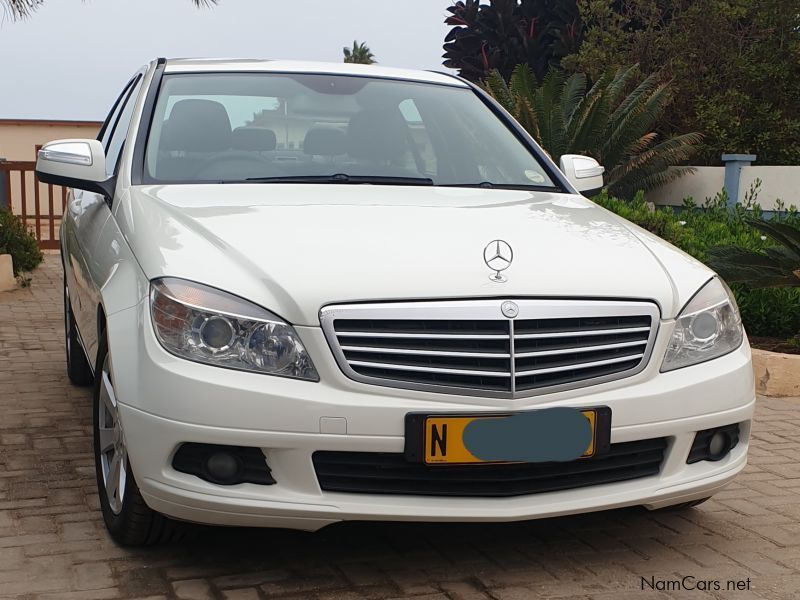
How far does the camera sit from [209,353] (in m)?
2.97

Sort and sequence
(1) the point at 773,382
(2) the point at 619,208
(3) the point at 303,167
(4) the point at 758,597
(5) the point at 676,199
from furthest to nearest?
(5) the point at 676,199 < (2) the point at 619,208 < (1) the point at 773,382 < (3) the point at 303,167 < (4) the point at 758,597

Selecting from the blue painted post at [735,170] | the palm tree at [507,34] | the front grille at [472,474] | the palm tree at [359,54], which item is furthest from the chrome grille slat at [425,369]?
the palm tree at [359,54]

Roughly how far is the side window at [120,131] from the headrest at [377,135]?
2.98ft

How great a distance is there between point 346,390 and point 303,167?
1474 millimetres

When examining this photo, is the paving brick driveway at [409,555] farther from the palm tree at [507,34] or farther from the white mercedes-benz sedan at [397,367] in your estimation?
the palm tree at [507,34]

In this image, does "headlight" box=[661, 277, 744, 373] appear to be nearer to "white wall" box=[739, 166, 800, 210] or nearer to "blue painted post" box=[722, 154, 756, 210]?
"white wall" box=[739, 166, 800, 210]

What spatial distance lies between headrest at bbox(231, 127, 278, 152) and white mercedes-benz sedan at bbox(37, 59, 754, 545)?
54 centimetres

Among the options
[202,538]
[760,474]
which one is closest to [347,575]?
[202,538]

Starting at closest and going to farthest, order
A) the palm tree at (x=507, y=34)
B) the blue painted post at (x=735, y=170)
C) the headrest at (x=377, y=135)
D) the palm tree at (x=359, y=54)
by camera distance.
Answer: the headrest at (x=377, y=135) < the blue painted post at (x=735, y=170) < the palm tree at (x=507, y=34) < the palm tree at (x=359, y=54)

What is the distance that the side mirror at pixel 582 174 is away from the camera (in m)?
4.64

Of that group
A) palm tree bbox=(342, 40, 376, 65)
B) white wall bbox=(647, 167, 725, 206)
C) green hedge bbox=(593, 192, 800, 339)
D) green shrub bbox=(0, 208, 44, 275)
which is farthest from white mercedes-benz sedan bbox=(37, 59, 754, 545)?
palm tree bbox=(342, 40, 376, 65)

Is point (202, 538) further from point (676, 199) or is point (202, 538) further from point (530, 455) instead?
point (676, 199)

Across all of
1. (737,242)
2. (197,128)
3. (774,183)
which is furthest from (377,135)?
(774,183)

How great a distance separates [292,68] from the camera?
4.75 metres
